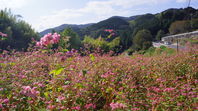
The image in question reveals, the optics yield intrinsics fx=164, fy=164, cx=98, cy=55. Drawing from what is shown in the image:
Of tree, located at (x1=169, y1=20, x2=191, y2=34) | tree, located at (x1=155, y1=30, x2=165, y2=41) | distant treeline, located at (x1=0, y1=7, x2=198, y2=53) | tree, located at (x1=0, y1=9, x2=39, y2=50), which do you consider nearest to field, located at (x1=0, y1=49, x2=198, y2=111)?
distant treeline, located at (x1=0, y1=7, x2=198, y2=53)

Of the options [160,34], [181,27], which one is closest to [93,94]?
[181,27]

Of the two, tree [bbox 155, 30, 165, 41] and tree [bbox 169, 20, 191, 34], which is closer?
tree [bbox 169, 20, 191, 34]

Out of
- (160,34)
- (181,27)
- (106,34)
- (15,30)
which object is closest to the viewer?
(15,30)

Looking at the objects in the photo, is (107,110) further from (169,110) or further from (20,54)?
(20,54)

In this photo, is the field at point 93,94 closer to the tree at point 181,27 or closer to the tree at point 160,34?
the tree at point 181,27

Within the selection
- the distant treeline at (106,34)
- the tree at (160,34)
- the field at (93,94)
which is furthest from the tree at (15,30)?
the tree at (160,34)

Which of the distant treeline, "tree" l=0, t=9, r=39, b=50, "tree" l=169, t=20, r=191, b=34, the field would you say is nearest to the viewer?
the field

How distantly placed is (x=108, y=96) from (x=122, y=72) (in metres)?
1.10

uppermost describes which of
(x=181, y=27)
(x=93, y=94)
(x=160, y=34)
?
(x=181, y=27)

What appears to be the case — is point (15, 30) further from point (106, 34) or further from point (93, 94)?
point (93, 94)

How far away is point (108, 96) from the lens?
267cm

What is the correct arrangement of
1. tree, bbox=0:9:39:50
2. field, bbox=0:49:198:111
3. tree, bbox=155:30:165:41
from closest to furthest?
field, bbox=0:49:198:111 < tree, bbox=0:9:39:50 < tree, bbox=155:30:165:41

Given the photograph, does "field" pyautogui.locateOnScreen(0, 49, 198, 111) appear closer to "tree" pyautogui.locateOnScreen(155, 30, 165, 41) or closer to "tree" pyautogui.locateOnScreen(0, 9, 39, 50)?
"tree" pyautogui.locateOnScreen(0, 9, 39, 50)

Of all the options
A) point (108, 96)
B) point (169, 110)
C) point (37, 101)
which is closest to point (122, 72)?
point (108, 96)
